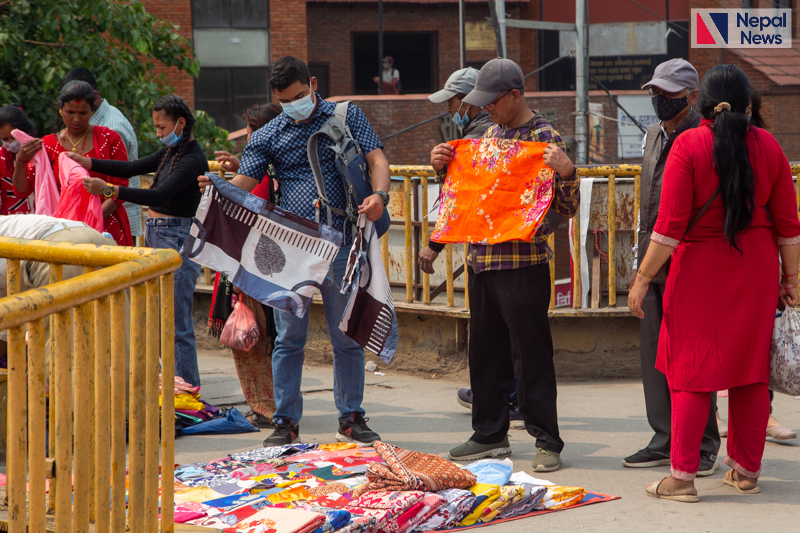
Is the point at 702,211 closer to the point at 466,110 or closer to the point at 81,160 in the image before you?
the point at 466,110

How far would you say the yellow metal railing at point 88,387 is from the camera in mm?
1968

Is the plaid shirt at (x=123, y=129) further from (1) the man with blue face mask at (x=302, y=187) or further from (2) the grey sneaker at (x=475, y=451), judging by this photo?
(2) the grey sneaker at (x=475, y=451)

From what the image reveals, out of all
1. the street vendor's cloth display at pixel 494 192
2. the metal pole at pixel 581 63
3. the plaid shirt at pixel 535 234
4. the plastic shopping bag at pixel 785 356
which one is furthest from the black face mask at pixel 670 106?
the metal pole at pixel 581 63

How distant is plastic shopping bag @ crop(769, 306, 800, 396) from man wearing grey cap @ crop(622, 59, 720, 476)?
56 cm

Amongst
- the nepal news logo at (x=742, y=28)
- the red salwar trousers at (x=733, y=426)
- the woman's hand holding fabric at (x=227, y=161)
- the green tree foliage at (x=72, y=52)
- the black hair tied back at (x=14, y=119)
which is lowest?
the red salwar trousers at (x=733, y=426)

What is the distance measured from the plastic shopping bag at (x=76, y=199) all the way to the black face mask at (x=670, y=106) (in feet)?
10.8

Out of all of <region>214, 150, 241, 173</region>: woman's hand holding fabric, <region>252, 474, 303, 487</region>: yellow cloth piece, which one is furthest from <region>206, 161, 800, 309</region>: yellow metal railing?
<region>252, 474, 303, 487</region>: yellow cloth piece

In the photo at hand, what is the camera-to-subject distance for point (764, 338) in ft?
11.6

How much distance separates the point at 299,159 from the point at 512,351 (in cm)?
151

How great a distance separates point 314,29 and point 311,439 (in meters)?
24.1

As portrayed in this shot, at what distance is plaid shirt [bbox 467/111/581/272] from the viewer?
399 cm

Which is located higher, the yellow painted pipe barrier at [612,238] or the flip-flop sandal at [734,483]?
the yellow painted pipe barrier at [612,238]

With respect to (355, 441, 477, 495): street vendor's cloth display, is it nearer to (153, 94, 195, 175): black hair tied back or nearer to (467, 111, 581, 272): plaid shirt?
(467, 111, 581, 272): plaid shirt

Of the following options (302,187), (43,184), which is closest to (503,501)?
(302,187)
